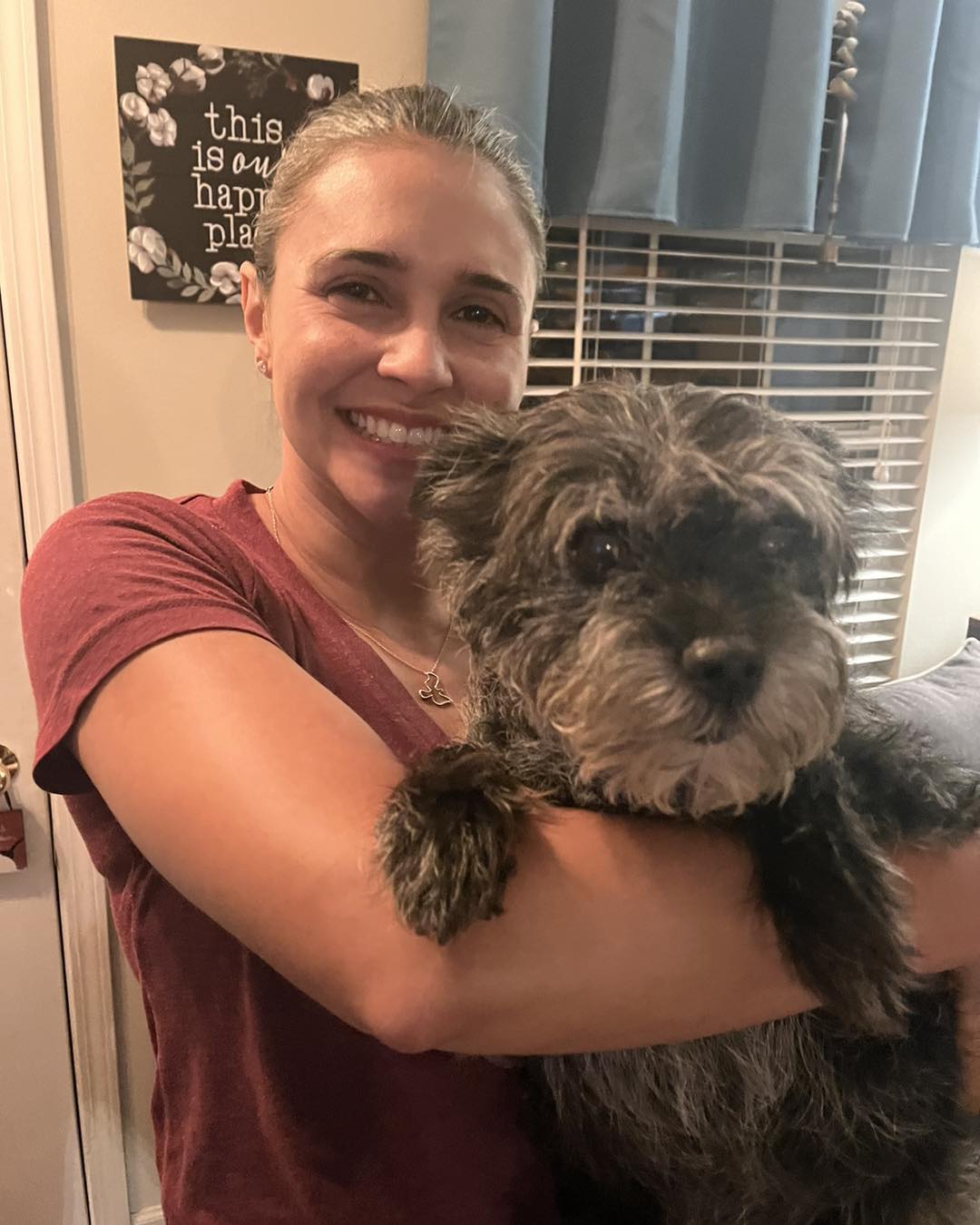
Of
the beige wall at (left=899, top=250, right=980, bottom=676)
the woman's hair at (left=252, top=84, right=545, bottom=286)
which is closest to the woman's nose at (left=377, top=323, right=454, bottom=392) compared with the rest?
the woman's hair at (left=252, top=84, right=545, bottom=286)

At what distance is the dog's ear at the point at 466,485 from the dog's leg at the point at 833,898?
1.64 ft

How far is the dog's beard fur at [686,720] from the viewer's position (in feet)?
3.02

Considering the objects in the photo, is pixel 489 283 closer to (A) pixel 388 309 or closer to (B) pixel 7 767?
(A) pixel 388 309

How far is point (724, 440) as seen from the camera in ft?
3.58

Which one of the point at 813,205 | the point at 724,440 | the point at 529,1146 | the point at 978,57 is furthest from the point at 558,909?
the point at 978,57

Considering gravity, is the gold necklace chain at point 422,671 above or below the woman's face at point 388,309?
below

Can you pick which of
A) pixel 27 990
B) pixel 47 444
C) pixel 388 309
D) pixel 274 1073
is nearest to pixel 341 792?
pixel 274 1073

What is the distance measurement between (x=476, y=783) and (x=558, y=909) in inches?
7.1

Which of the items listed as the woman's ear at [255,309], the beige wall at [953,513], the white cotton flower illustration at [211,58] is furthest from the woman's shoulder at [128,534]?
the beige wall at [953,513]

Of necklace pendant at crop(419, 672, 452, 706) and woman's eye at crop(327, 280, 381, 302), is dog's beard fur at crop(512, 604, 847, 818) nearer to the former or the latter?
necklace pendant at crop(419, 672, 452, 706)

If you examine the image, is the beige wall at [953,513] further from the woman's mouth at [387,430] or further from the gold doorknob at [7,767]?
the gold doorknob at [7,767]

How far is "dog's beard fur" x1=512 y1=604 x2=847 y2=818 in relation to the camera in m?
0.92

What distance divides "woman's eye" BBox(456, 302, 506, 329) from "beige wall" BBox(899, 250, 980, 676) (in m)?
2.49

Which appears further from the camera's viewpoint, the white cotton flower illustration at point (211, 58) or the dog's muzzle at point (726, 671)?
the white cotton flower illustration at point (211, 58)
